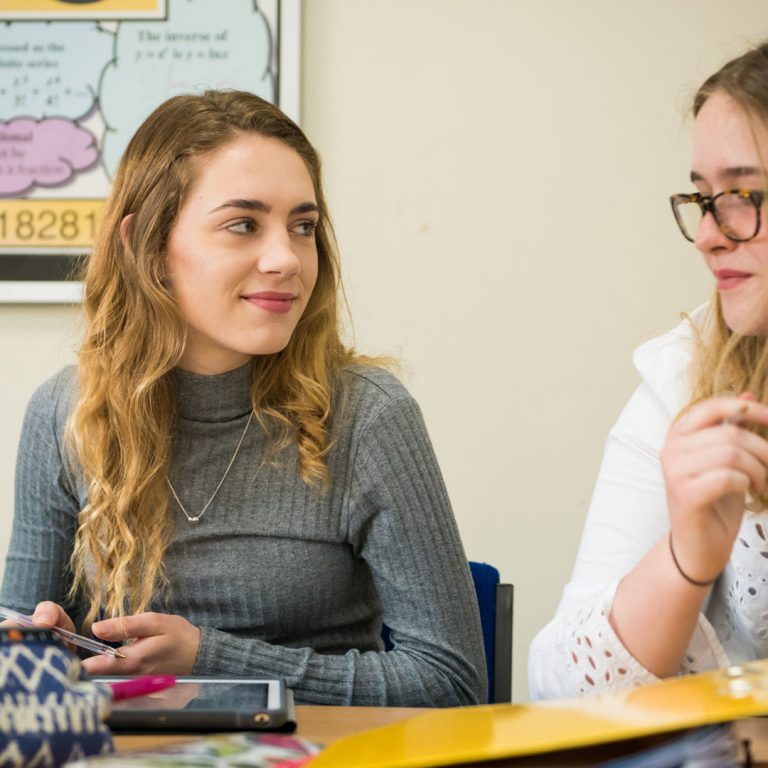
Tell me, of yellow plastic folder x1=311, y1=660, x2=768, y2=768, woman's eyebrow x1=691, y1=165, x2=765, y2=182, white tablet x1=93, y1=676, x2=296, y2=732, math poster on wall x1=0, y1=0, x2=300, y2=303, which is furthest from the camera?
math poster on wall x1=0, y1=0, x2=300, y2=303

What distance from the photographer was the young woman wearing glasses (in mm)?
851

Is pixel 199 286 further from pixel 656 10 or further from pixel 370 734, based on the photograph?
pixel 656 10

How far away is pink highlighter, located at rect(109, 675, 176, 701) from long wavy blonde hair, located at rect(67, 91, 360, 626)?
434 millimetres

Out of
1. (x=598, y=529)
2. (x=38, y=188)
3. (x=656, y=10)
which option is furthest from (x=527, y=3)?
(x=598, y=529)

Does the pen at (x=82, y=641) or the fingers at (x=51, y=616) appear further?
the fingers at (x=51, y=616)

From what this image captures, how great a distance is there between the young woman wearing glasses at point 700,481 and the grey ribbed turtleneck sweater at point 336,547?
187 mm

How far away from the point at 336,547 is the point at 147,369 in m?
0.34

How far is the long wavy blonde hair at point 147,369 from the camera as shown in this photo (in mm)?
1376

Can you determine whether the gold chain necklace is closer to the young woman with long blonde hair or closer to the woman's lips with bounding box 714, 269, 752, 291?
the young woman with long blonde hair

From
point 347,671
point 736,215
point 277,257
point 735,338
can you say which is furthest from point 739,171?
point 347,671

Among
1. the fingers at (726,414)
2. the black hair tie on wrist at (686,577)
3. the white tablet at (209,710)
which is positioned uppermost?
the fingers at (726,414)

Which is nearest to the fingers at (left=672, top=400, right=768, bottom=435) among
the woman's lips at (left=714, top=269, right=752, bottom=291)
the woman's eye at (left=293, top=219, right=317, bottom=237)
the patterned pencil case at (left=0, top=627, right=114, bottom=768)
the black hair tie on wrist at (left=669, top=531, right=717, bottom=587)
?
the black hair tie on wrist at (left=669, top=531, right=717, bottom=587)

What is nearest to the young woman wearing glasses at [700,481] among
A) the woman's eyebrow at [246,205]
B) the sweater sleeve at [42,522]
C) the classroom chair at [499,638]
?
the classroom chair at [499,638]

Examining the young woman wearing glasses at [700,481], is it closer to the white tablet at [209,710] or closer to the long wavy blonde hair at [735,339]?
the long wavy blonde hair at [735,339]
